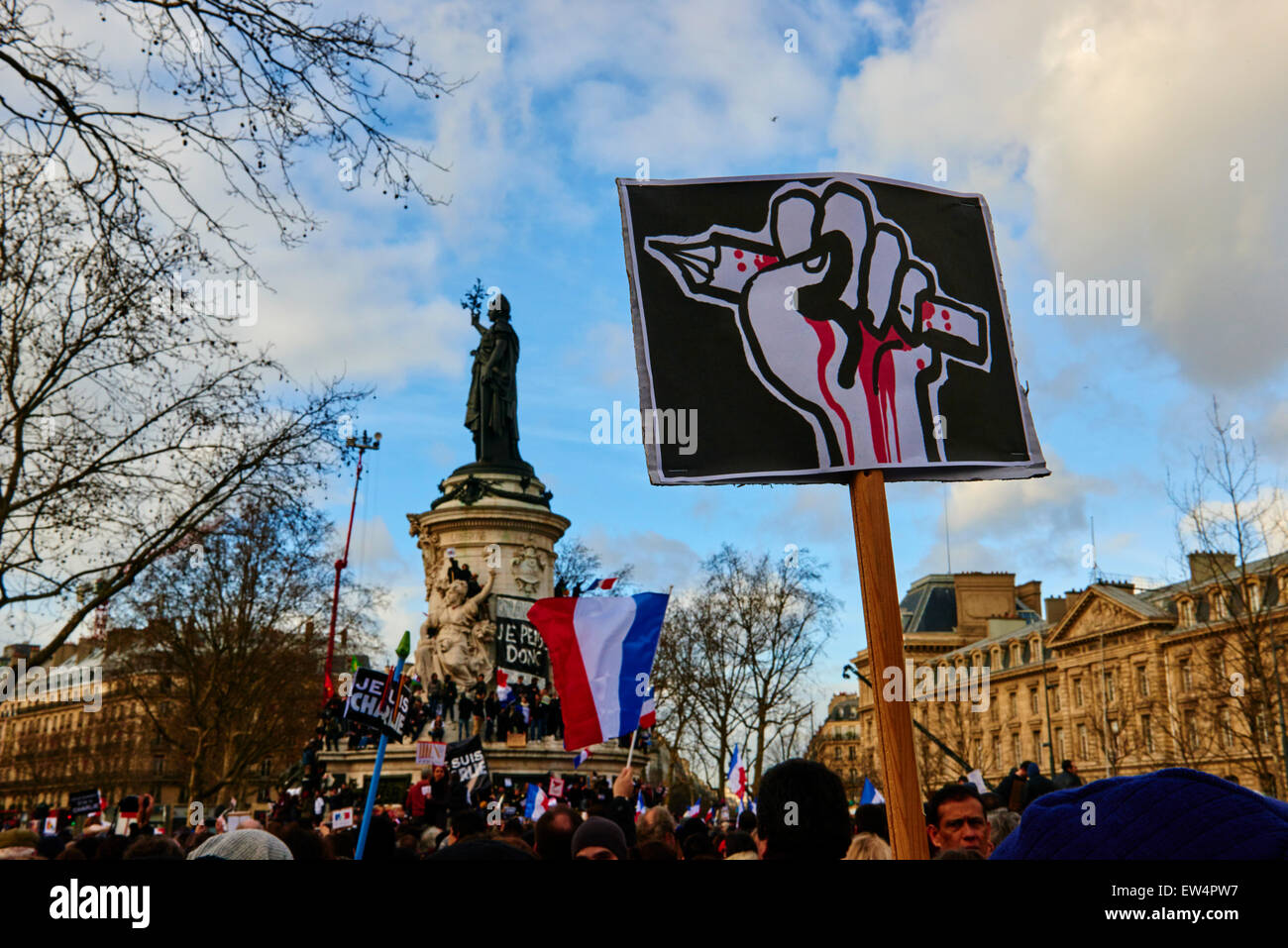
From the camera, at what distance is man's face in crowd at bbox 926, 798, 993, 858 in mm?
5961

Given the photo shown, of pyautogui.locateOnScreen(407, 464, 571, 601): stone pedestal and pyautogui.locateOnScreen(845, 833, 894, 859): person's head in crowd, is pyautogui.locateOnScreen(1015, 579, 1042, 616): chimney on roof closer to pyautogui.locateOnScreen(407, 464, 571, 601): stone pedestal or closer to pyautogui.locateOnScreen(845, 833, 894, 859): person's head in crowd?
pyautogui.locateOnScreen(407, 464, 571, 601): stone pedestal

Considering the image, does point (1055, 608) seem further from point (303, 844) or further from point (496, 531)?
point (303, 844)

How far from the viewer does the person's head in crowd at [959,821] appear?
19.6 feet

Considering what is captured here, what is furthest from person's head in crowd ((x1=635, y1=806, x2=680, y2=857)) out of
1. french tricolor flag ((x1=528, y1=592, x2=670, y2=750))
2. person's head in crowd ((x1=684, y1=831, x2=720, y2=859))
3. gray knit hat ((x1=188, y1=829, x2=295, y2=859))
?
gray knit hat ((x1=188, y1=829, x2=295, y2=859))

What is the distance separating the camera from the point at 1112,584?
70.4 m

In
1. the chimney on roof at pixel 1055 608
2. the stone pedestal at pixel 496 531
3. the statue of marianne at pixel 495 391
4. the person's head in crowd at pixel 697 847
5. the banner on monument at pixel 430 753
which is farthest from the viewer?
the chimney on roof at pixel 1055 608

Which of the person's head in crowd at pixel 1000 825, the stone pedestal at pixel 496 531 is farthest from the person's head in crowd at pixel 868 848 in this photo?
the stone pedestal at pixel 496 531

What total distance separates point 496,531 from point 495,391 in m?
5.20

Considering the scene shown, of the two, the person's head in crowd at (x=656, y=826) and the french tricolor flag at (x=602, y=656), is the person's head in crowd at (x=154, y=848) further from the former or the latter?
the french tricolor flag at (x=602, y=656)

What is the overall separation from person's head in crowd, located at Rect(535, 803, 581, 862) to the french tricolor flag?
3464 mm

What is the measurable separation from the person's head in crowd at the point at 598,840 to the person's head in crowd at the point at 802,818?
1.74 m
